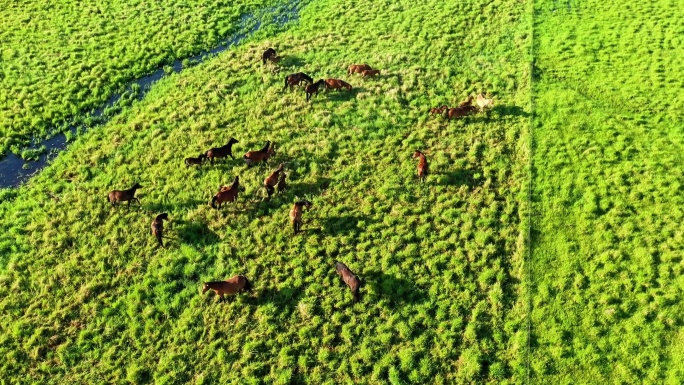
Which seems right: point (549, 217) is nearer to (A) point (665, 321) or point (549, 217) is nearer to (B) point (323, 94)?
(A) point (665, 321)

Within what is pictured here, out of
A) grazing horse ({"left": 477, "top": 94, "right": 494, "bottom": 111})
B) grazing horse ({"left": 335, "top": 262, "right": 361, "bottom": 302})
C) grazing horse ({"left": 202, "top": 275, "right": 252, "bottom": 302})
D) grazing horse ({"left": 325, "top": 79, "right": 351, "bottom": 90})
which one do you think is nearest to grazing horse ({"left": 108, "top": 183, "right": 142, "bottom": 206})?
grazing horse ({"left": 202, "top": 275, "right": 252, "bottom": 302})

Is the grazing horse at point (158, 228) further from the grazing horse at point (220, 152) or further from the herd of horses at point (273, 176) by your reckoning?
the grazing horse at point (220, 152)

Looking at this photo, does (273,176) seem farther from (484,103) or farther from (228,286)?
(484,103)

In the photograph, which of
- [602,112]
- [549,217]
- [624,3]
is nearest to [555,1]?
[624,3]

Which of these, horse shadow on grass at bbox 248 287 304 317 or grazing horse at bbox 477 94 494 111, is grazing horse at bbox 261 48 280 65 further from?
horse shadow on grass at bbox 248 287 304 317

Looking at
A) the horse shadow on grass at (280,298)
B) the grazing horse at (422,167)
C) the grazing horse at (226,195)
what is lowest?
the horse shadow on grass at (280,298)

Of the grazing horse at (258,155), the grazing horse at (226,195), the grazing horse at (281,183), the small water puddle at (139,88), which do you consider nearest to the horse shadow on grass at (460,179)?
the grazing horse at (281,183)

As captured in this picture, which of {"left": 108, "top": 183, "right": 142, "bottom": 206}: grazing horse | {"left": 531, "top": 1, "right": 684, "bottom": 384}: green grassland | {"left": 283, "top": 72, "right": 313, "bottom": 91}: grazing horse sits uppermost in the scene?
{"left": 283, "top": 72, "right": 313, "bottom": 91}: grazing horse
